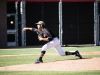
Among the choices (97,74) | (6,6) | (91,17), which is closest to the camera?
(97,74)

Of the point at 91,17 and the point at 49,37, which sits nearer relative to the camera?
the point at 49,37

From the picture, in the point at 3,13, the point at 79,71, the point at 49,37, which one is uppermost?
the point at 3,13

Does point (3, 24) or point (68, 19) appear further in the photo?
point (68, 19)

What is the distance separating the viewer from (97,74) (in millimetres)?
9211

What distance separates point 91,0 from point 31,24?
5.42 metres

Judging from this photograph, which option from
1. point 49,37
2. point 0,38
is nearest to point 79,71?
point 49,37

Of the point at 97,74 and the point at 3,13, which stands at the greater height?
the point at 3,13

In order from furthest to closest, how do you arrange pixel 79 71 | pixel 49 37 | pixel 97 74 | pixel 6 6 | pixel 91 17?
pixel 91 17 → pixel 6 6 → pixel 49 37 → pixel 79 71 → pixel 97 74

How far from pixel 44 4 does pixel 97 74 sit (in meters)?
17.1

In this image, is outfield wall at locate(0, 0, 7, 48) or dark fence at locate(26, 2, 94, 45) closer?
outfield wall at locate(0, 0, 7, 48)

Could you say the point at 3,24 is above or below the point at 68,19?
below

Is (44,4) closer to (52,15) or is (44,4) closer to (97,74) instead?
(52,15)

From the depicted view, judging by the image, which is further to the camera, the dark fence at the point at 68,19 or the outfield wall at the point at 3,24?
the dark fence at the point at 68,19

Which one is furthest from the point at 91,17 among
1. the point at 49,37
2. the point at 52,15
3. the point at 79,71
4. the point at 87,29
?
the point at 79,71
